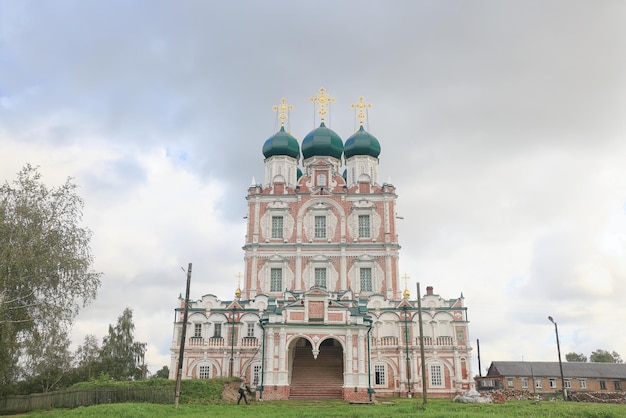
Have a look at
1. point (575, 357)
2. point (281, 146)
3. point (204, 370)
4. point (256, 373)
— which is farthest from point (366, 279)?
point (575, 357)

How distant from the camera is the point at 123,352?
171 feet

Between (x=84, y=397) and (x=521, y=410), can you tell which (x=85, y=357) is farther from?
(x=521, y=410)

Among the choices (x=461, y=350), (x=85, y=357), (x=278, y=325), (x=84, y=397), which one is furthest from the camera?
(x=85, y=357)

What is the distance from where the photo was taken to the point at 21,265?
936 inches

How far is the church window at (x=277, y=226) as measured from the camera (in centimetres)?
4488

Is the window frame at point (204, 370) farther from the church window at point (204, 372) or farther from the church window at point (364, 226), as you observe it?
the church window at point (364, 226)

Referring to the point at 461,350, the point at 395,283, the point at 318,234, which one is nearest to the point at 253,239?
the point at 318,234

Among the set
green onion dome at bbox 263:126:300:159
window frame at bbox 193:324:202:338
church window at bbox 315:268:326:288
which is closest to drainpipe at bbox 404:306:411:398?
church window at bbox 315:268:326:288

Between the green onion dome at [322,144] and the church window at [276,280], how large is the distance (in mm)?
10499

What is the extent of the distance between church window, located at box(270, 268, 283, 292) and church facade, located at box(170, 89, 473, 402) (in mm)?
80

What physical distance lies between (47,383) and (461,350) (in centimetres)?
3028

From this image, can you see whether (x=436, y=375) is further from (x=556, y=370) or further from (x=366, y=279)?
(x=556, y=370)

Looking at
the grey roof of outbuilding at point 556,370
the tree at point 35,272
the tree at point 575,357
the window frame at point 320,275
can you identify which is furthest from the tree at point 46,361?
the tree at point 575,357

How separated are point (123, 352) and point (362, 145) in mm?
28832
